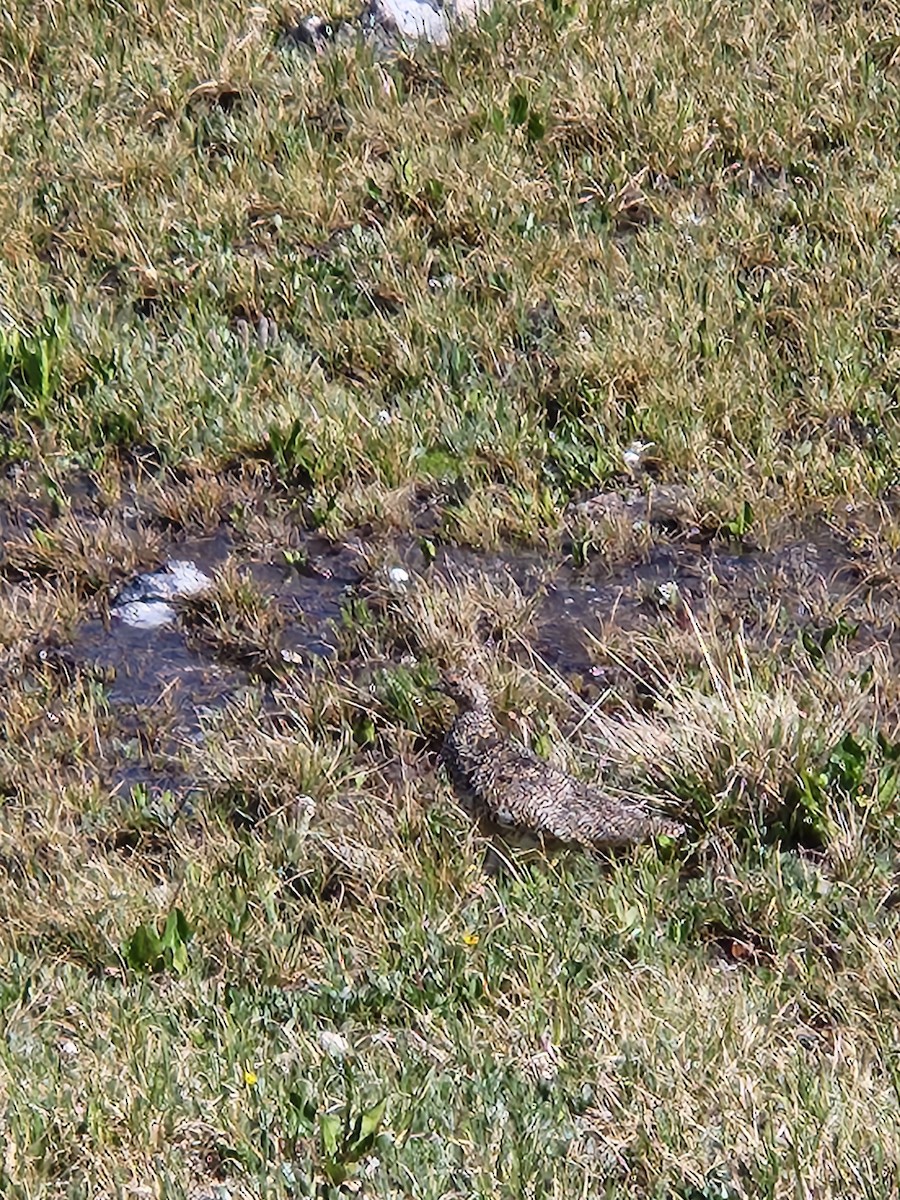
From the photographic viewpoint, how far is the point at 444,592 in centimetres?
494

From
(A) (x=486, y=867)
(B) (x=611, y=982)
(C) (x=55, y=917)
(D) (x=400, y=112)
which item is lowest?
(C) (x=55, y=917)

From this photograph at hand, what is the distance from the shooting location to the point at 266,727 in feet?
15.1

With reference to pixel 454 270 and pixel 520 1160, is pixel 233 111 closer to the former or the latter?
pixel 454 270

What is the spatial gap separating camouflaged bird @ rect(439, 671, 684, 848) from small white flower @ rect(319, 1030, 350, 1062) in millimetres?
846

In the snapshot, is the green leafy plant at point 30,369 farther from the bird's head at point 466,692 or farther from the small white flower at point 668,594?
the small white flower at point 668,594

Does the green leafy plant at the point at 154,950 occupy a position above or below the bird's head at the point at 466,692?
below

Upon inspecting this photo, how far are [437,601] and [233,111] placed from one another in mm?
3741

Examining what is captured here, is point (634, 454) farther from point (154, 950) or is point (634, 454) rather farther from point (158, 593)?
point (154, 950)

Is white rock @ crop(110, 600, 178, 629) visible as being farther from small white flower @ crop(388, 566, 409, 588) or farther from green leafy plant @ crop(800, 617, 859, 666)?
green leafy plant @ crop(800, 617, 859, 666)

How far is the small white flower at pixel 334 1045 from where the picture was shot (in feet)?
11.0

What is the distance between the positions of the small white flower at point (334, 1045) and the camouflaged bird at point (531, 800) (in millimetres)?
846

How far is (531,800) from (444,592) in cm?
111

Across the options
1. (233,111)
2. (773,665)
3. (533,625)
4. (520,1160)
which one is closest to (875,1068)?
(520,1160)

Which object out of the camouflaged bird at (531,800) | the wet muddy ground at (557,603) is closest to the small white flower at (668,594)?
the wet muddy ground at (557,603)
